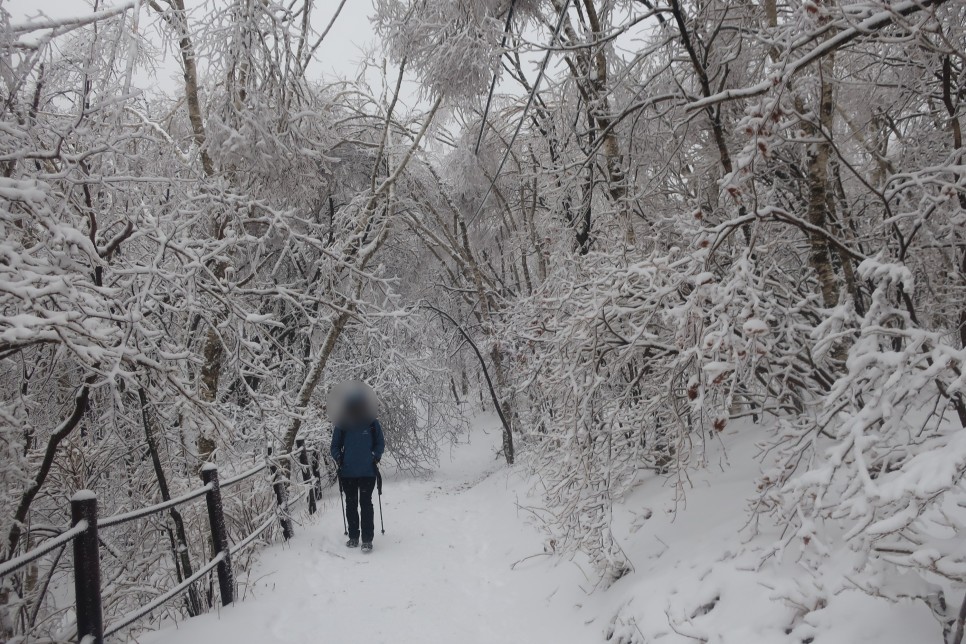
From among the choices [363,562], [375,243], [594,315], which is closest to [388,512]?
[363,562]

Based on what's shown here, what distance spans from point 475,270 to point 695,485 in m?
8.97

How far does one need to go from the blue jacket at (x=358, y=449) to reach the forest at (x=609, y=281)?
949 mm

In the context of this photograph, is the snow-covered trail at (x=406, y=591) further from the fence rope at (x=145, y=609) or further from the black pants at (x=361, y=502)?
the fence rope at (x=145, y=609)

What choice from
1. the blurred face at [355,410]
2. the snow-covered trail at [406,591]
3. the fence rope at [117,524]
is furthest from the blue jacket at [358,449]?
the fence rope at [117,524]

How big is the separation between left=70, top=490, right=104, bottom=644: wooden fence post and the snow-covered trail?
32.7 inches

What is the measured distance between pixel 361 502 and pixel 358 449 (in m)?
0.58

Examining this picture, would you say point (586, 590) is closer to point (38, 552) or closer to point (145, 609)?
point (145, 609)

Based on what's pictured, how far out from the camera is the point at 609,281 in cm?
437

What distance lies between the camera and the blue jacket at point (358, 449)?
6832 millimetres

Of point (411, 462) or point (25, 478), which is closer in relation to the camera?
point (25, 478)

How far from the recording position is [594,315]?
4.18 metres

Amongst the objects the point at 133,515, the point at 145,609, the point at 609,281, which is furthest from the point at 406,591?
the point at 609,281

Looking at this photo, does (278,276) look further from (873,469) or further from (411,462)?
(873,469)

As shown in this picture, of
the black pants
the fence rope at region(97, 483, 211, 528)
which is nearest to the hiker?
the black pants
